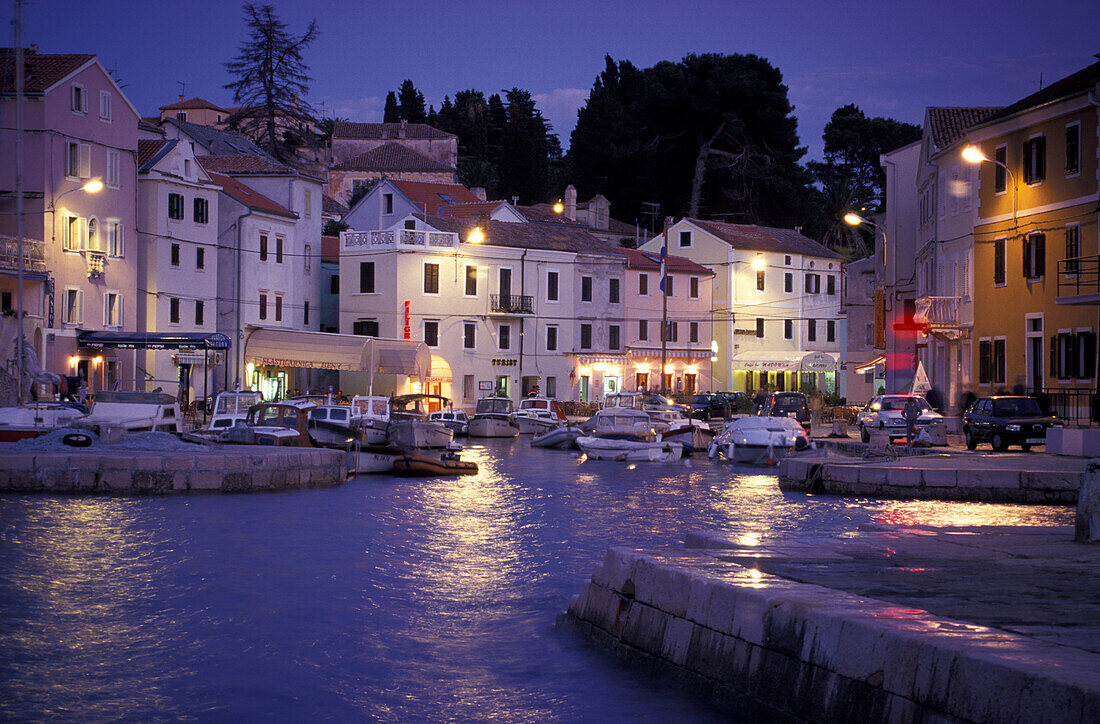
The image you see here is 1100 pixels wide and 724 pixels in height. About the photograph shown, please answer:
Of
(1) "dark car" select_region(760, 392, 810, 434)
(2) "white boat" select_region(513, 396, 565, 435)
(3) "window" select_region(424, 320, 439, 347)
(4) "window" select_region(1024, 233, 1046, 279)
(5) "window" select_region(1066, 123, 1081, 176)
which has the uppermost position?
(5) "window" select_region(1066, 123, 1081, 176)

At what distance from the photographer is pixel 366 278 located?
219 ft

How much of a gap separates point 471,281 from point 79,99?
82.8 ft

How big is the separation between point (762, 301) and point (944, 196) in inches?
1464

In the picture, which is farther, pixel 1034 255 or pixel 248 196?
pixel 248 196

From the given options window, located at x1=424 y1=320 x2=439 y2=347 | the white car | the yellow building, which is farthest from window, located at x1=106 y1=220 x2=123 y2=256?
the yellow building

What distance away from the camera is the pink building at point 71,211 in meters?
44.6

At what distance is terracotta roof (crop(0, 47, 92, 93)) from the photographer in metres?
46.0

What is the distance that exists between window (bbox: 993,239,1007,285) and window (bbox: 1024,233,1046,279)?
1631 millimetres

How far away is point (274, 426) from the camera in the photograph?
3506cm

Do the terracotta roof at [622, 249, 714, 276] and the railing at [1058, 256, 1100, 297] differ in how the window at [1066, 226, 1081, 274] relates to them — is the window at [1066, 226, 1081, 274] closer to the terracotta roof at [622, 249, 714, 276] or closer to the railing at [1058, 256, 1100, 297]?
the railing at [1058, 256, 1100, 297]

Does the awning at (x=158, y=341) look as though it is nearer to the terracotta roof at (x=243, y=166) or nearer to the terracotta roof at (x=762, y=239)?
the terracotta roof at (x=243, y=166)

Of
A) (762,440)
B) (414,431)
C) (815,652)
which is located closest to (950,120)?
(762,440)

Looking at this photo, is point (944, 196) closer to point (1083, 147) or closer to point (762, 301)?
point (1083, 147)

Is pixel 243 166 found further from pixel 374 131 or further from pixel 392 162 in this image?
pixel 374 131
